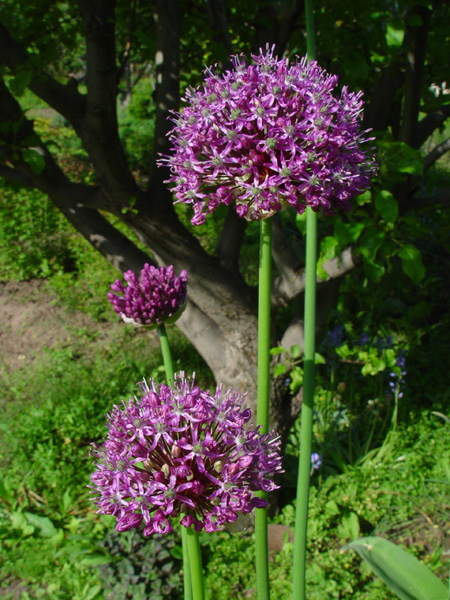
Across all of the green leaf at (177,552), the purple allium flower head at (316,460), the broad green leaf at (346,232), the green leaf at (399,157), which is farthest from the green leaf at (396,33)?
the green leaf at (177,552)

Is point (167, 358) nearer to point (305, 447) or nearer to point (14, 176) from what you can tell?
point (305, 447)

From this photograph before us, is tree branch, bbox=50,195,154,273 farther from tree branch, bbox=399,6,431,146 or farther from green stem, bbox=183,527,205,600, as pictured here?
green stem, bbox=183,527,205,600

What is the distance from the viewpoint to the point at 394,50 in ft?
6.42

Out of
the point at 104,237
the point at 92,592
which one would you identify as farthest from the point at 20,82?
the point at 92,592

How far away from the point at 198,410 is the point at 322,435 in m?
2.50

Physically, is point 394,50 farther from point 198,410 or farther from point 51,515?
point 51,515

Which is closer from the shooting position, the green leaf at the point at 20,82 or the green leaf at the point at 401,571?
the green leaf at the point at 401,571

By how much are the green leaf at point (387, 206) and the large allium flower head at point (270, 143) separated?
83 centimetres

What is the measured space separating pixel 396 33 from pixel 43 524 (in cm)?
298

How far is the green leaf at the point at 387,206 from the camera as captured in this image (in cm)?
194

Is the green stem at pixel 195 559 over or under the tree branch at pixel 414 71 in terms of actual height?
under

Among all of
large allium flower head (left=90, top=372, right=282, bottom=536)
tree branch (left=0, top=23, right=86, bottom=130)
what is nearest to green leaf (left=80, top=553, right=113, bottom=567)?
large allium flower head (left=90, top=372, right=282, bottom=536)

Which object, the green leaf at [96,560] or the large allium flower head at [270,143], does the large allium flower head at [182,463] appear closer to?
the large allium flower head at [270,143]

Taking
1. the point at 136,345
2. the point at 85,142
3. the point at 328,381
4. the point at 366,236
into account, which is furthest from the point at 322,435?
the point at 85,142
